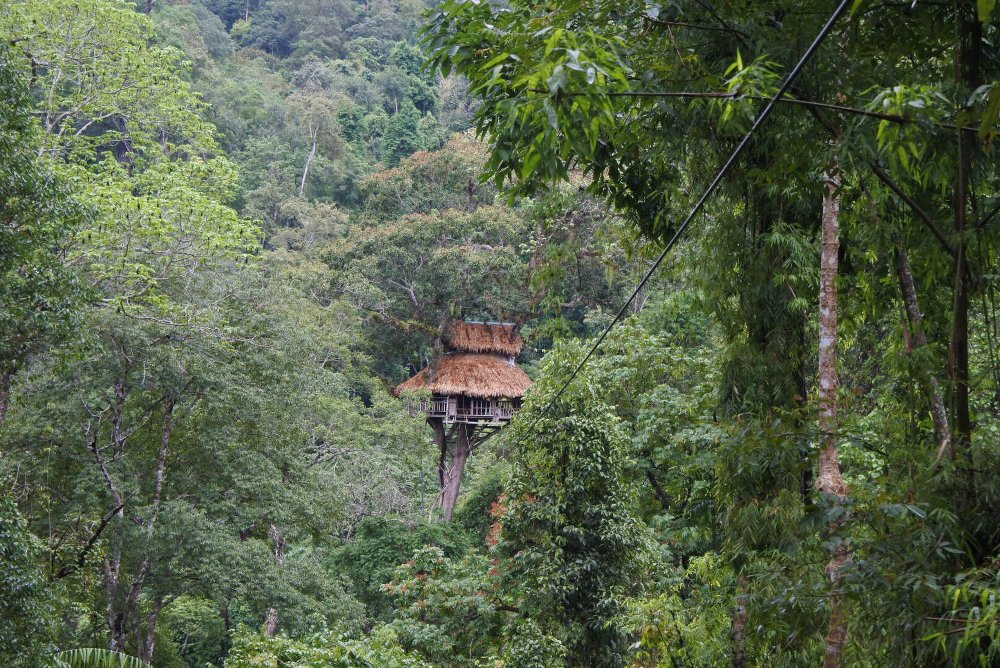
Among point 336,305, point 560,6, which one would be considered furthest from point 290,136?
point 560,6

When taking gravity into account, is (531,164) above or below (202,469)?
above

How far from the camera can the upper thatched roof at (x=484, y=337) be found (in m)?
16.5

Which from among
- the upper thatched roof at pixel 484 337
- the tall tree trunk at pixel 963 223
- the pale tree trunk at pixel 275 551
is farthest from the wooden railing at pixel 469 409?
the tall tree trunk at pixel 963 223

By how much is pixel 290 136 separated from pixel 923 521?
25.4 meters

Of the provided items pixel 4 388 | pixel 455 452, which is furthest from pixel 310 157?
pixel 4 388

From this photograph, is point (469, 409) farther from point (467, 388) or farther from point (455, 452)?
point (455, 452)

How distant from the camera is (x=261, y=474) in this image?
8859 mm

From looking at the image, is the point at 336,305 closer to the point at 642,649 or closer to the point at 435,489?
the point at 435,489

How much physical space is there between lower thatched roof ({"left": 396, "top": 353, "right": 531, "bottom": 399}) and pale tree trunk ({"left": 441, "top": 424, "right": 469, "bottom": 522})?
0.82m

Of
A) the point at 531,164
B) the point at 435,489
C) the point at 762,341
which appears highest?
the point at 531,164

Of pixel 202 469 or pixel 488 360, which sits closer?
pixel 202 469

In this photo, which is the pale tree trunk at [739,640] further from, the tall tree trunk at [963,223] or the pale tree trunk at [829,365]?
the tall tree trunk at [963,223]

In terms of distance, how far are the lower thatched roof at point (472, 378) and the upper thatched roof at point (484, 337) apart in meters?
0.19

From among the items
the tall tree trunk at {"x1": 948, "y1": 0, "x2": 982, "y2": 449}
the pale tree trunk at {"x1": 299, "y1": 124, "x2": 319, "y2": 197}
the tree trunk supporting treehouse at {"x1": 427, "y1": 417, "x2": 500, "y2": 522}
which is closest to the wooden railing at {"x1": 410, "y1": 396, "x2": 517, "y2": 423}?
the tree trunk supporting treehouse at {"x1": 427, "y1": 417, "x2": 500, "y2": 522}
